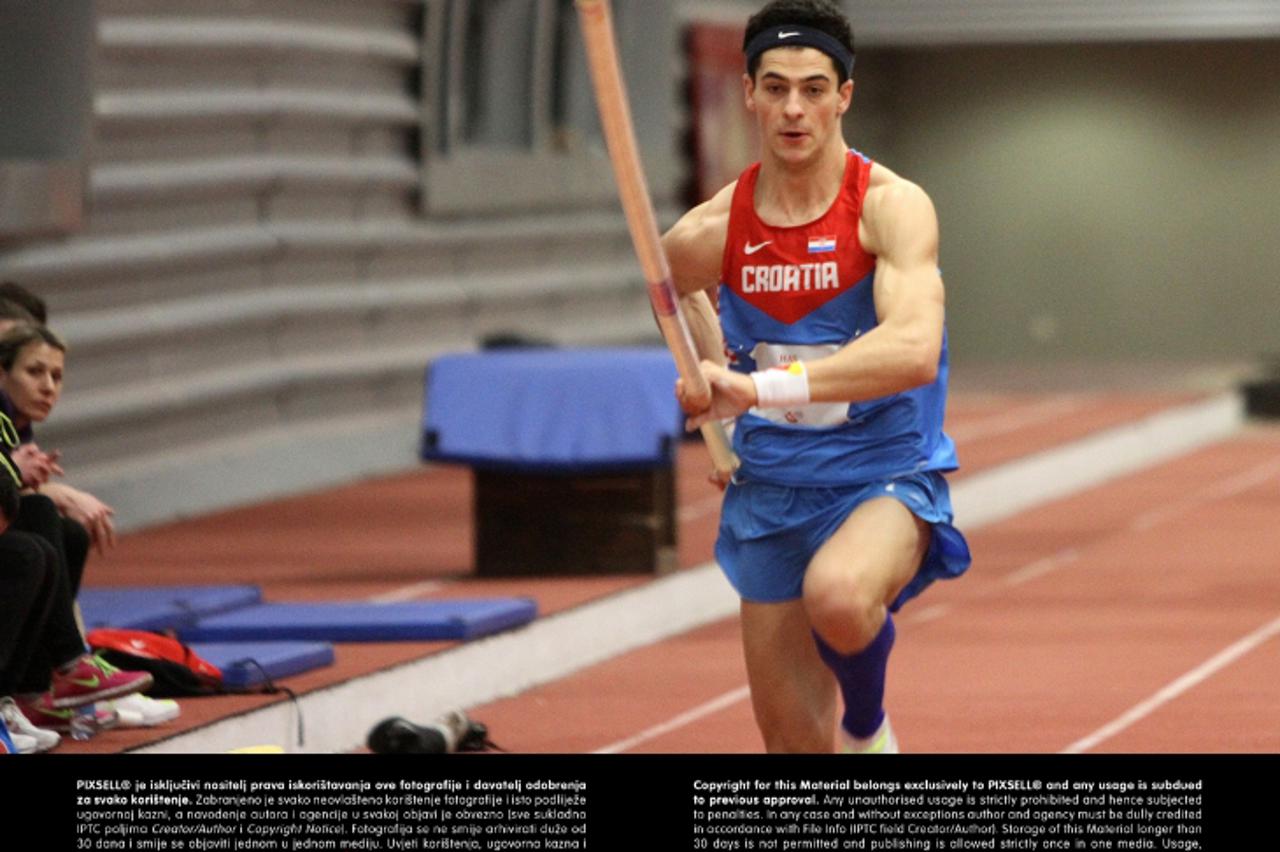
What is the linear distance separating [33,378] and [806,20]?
2.54m

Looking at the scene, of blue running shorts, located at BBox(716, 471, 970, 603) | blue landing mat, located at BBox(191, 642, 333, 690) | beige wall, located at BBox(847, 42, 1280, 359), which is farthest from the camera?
beige wall, located at BBox(847, 42, 1280, 359)

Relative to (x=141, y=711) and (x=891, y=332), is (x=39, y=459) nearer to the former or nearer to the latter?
(x=141, y=711)

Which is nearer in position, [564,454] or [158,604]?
[158,604]

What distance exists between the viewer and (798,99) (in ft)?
17.4

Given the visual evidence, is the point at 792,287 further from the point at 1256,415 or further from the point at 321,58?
the point at 1256,415

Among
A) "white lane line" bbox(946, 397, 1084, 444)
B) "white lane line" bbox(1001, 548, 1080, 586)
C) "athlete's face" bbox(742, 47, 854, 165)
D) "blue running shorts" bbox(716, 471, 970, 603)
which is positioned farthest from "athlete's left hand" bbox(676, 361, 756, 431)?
"white lane line" bbox(946, 397, 1084, 444)

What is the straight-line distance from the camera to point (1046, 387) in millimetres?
22281

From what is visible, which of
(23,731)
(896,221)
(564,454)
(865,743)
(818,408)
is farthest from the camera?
(564,454)

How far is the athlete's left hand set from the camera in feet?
16.5

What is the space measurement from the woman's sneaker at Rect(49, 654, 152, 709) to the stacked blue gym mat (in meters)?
1.03

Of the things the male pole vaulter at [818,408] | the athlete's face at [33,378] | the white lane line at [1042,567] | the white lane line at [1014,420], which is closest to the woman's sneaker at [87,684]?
the athlete's face at [33,378]

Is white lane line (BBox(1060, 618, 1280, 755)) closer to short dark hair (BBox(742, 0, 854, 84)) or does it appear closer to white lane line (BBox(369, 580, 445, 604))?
short dark hair (BBox(742, 0, 854, 84))

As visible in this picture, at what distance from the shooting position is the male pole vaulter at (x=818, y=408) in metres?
5.25

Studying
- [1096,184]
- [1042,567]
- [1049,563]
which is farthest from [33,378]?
[1096,184]
